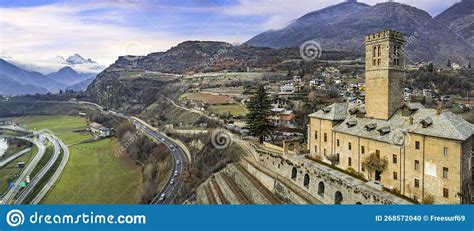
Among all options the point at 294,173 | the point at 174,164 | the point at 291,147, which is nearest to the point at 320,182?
the point at 294,173

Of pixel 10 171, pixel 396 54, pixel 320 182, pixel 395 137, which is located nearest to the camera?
pixel 395 137

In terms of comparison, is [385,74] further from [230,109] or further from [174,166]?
[230,109]

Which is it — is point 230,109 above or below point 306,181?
above

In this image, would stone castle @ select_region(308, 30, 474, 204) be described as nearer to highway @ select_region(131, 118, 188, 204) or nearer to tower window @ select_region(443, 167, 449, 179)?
tower window @ select_region(443, 167, 449, 179)

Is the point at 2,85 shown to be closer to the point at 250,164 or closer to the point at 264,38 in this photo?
the point at 250,164

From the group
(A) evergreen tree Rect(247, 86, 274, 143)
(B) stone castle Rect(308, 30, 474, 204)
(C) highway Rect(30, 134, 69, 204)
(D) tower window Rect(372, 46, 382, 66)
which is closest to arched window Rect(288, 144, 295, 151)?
(B) stone castle Rect(308, 30, 474, 204)

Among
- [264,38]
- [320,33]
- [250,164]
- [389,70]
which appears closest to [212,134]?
[250,164]

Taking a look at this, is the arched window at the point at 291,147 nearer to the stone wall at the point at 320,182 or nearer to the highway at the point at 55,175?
the stone wall at the point at 320,182
